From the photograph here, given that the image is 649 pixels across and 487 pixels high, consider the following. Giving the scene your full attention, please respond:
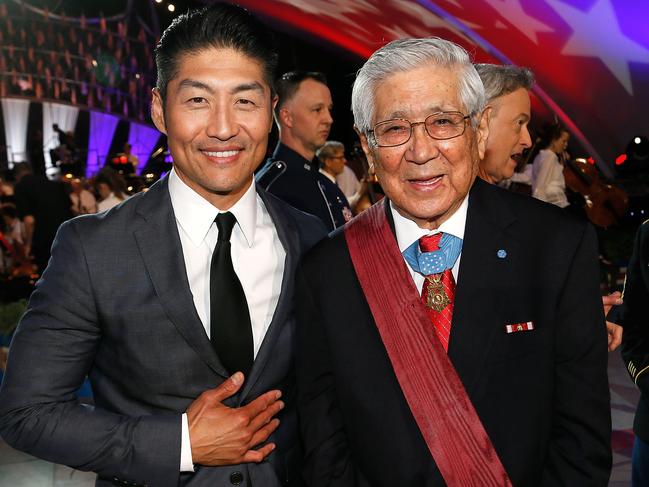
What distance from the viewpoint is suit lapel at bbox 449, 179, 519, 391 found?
5.02 feet

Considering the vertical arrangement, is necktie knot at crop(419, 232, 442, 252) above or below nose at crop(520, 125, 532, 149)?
below

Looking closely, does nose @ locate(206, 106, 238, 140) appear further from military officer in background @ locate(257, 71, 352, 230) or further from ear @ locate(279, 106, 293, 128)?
ear @ locate(279, 106, 293, 128)

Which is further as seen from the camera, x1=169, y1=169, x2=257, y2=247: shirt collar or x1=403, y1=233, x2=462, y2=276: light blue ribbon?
x1=169, y1=169, x2=257, y2=247: shirt collar

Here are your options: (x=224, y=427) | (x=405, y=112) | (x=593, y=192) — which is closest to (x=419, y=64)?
(x=405, y=112)

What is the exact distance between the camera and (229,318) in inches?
67.4

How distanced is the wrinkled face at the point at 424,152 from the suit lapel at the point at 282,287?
344 mm

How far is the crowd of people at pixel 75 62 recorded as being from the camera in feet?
59.9

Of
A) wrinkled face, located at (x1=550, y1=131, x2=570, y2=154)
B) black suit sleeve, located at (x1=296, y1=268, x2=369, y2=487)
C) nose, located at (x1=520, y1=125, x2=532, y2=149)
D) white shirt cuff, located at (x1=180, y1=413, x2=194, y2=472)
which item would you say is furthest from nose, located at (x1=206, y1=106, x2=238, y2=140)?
wrinkled face, located at (x1=550, y1=131, x2=570, y2=154)

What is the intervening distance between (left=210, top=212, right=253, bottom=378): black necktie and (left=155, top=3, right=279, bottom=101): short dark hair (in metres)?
0.47

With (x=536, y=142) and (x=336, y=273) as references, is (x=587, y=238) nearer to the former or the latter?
(x=336, y=273)

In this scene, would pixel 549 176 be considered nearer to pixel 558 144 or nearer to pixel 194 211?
pixel 558 144

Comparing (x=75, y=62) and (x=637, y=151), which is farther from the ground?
(x=75, y=62)

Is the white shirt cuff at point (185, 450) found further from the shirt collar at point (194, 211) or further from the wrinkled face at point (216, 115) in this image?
the wrinkled face at point (216, 115)

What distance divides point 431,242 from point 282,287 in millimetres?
392
